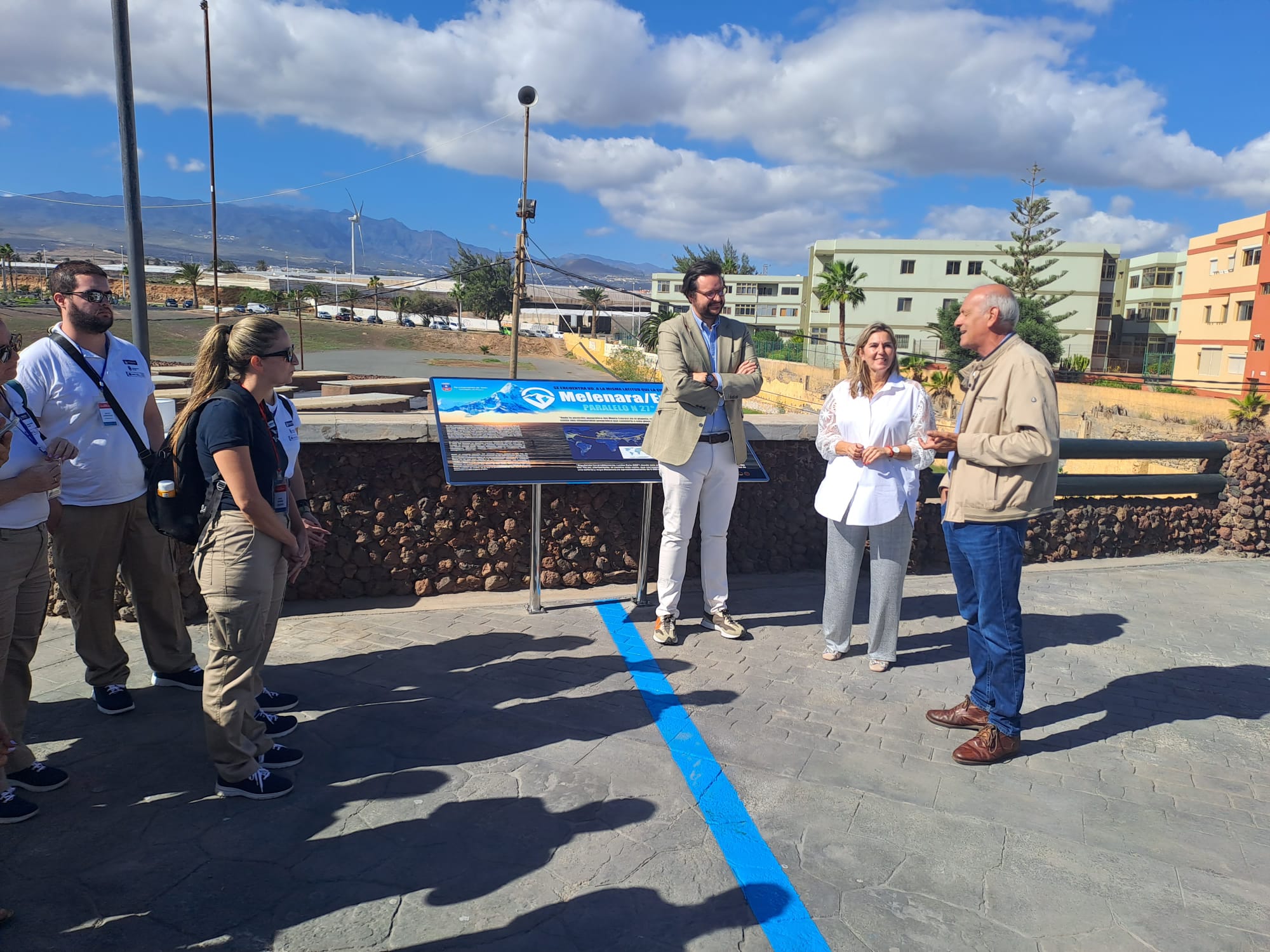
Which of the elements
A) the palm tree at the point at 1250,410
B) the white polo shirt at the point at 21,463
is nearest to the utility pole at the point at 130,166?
the white polo shirt at the point at 21,463

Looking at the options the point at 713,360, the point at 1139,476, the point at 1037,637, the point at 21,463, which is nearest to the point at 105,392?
the point at 21,463

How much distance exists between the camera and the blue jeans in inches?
142

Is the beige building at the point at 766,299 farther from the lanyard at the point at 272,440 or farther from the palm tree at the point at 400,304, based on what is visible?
the lanyard at the point at 272,440

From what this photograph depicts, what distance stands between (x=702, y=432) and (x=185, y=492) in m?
Answer: 2.75

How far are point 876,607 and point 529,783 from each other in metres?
2.29

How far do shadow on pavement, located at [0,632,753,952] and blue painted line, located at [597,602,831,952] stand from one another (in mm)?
100

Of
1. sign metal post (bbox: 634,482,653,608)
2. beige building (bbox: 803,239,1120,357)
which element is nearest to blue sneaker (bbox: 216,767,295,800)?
sign metal post (bbox: 634,482,653,608)

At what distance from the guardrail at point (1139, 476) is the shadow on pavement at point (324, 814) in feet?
13.3

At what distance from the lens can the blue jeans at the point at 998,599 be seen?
3.60 m

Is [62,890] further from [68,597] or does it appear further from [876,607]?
[876,607]

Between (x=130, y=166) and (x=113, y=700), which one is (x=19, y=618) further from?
(x=130, y=166)

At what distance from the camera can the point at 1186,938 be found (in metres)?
2.60

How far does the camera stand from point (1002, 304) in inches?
142

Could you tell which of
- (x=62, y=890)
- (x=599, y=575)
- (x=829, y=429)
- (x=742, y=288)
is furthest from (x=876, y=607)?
(x=742, y=288)
